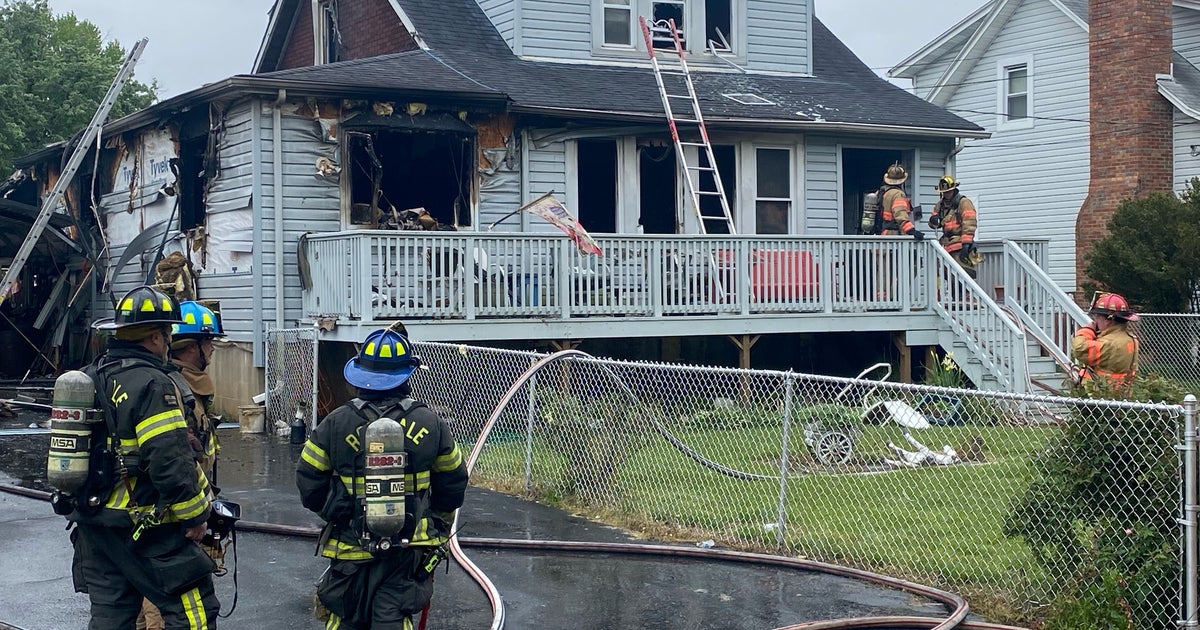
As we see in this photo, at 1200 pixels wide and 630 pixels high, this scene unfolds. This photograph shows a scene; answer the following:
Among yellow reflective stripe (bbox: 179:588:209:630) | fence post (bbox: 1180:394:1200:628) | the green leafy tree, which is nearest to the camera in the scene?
yellow reflective stripe (bbox: 179:588:209:630)

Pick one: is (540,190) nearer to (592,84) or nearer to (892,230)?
(592,84)

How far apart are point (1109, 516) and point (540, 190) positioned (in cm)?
1142

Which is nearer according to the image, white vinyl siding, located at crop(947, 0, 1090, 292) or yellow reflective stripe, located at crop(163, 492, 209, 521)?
yellow reflective stripe, located at crop(163, 492, 209, 521)

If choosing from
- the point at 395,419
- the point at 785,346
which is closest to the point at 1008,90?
the point at 785,346

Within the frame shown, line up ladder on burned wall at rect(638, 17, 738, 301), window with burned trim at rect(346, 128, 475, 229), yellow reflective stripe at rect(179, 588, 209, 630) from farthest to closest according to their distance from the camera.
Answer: ladder on burned wall at rect(638, 17, 738, 301)
window with burned trim at rect(346, 128, 475, 229)
yellow reflective stripe at rect(179, 588, 209, 630)

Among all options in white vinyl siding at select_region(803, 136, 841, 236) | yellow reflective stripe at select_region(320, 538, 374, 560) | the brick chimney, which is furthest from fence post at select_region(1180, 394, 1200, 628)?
the brick chimney

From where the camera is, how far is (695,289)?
50.0ft

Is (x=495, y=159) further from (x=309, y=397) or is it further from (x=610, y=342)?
(x=309, y=397)

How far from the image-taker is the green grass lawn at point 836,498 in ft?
25.1

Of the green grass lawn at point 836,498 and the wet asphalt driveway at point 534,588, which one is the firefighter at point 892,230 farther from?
the wet asphalt driveway at point 534,588

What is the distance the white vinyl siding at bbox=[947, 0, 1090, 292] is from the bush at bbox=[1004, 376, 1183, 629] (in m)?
19.4

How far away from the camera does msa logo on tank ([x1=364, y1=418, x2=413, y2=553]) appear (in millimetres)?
4715

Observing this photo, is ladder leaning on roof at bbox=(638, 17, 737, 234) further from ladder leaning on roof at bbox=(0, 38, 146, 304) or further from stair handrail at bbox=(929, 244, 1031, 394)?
ladder leaning on roof at bbox=(0, 38, 146, 304)

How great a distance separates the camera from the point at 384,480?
186 inches
